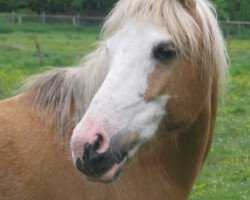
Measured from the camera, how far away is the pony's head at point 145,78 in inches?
142

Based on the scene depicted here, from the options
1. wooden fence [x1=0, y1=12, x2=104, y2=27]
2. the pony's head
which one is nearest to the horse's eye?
the pony's head

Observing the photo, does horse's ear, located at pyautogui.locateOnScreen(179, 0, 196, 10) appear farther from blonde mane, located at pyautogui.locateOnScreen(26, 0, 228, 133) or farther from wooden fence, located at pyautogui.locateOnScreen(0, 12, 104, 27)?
wooden fence, located at pyautogui.locateOnScreen(0, 12, 104, 27)

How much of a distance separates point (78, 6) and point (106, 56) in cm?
5168

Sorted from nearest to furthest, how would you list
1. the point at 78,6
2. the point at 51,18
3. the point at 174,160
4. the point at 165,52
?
the point at 165,52
the point at 174,160
the point at 51,18
the point at 78,6

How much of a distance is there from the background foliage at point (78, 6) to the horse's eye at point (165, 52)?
4073 cm

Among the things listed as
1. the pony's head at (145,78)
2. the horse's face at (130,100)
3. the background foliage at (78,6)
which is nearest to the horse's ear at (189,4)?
the pony's head at (145,78)

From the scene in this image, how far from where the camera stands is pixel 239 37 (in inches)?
1513

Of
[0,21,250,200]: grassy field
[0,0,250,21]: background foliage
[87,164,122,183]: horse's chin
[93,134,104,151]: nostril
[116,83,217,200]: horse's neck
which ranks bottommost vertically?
[0,0,250,21]: background foliage

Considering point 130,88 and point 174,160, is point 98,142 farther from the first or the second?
point 174,160

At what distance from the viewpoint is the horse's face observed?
3578mm

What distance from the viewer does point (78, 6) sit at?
181ft

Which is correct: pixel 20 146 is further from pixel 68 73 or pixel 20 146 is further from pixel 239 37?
pixel 239 37

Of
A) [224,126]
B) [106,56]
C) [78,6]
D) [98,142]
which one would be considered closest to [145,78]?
[106,56]

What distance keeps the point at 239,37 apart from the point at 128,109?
35542 mm
